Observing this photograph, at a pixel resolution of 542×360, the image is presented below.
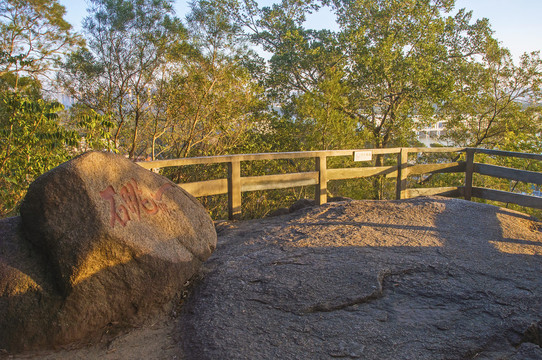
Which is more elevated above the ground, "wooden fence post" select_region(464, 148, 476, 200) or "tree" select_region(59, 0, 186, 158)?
"tree" select_region(59, 0, 186, 158)

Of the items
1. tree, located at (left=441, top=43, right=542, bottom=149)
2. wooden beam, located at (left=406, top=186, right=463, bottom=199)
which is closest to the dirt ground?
wooden beam, located at (left=406, top=186, right=463, bottom=199)

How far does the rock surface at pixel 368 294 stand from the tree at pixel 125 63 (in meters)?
9.02

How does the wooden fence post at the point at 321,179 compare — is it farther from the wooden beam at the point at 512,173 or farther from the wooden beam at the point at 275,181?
the wooden beam at the point at 512,173

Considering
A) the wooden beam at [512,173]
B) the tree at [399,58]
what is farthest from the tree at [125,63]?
the wooden beam at [512,173]

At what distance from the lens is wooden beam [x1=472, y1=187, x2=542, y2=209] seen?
20.6 feet

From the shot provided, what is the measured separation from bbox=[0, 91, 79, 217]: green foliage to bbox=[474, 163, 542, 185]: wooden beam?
6.19 metres

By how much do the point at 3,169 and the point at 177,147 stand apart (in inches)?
318

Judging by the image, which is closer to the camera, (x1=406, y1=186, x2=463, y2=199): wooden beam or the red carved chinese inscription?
the red carved chinese inscription

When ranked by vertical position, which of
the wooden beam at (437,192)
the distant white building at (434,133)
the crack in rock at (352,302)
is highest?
the distant white building at (434,133)

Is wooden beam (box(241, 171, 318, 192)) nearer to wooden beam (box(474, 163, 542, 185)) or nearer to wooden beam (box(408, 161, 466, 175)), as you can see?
wooden beam (box(408, 161, 466, 175))

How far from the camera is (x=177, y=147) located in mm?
13672

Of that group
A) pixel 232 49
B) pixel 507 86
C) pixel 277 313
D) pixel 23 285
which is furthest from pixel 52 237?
pixel 507 86

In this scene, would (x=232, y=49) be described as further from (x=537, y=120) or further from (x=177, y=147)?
(x=537, y=120)

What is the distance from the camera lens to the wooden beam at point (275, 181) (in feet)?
19.9
